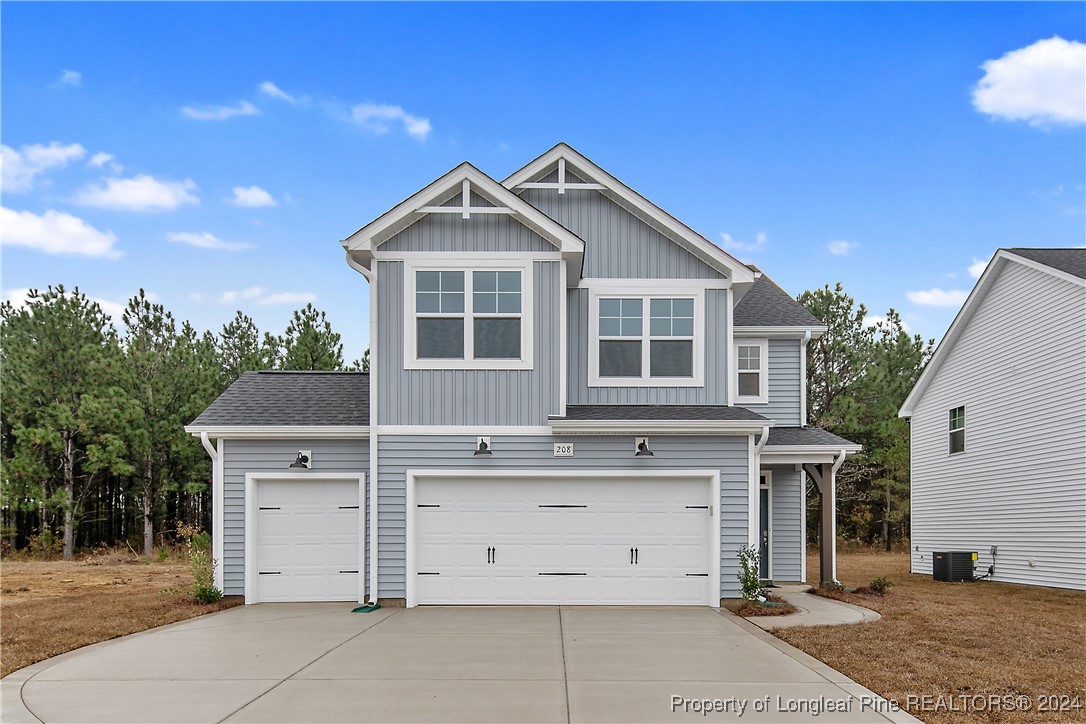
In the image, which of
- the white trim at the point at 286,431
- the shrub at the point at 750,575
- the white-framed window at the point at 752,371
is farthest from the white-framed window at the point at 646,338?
the white trim at the point at 286,431

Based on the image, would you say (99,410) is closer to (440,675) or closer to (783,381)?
(783,381)

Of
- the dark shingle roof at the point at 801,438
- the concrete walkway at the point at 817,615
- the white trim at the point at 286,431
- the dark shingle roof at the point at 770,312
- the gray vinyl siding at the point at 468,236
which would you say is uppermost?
the gray vinyl siding at the point at 468,236

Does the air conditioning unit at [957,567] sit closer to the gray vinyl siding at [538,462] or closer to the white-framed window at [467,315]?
the gray vinyl siding at [538,462]

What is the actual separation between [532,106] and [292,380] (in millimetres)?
8647

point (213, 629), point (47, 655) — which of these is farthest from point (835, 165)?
point (47, 655)

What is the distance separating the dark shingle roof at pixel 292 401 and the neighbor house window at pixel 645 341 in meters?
4.11

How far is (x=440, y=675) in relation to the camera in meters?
8.12

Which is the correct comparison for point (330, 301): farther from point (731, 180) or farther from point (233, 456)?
point (233, 456)

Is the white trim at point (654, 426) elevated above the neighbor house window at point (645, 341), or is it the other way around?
the neighbor house window at point (645, 341)

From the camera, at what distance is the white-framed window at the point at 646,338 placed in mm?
13859

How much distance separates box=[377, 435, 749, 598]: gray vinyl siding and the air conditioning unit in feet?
27.1

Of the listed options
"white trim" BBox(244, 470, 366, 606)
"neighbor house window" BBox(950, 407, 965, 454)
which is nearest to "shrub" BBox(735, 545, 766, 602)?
"white trim" BBox(244, 470, 366, 606)

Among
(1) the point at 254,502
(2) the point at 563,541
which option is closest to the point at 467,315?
(2) the point at 563,541

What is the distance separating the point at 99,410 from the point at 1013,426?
78.4 ft
